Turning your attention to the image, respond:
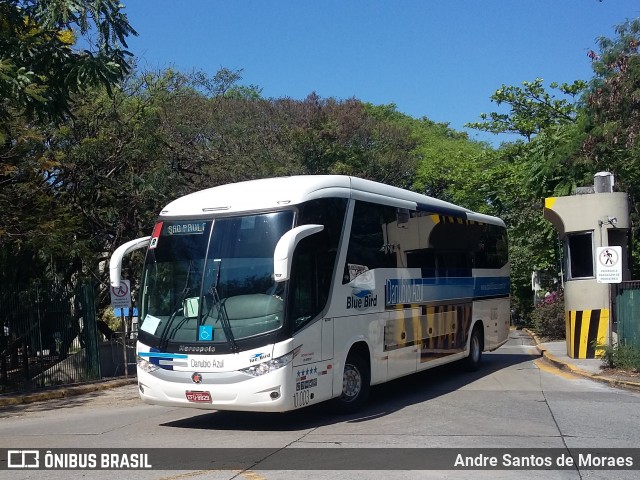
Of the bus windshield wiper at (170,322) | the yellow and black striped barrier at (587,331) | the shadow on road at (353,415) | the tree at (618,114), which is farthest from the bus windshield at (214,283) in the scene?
the tree at (618,114)

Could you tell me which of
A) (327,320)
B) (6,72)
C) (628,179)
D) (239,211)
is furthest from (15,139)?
(628,179)

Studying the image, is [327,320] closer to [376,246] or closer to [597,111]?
[376,246]

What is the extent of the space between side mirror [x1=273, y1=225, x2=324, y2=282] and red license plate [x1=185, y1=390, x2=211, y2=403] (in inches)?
75.3

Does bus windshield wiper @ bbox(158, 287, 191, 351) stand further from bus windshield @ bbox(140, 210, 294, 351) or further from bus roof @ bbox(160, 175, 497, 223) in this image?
bus roof @ bbox(160, 175, 497, 223)

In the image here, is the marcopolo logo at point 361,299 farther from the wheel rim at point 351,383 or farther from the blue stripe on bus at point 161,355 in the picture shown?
the blue stripe on bus at point 161,355

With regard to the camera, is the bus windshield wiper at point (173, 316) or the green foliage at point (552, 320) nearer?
the bus windshield wiper at point (173, 316)

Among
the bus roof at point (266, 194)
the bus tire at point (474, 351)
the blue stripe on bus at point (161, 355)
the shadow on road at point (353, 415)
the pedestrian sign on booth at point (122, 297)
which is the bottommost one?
the shadow on road at point (353, 415)

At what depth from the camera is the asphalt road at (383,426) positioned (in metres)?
7.73

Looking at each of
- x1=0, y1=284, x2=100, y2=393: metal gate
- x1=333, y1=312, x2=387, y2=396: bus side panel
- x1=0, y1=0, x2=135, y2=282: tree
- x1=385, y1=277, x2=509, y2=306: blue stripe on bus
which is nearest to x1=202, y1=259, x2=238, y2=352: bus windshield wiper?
x1=333, y1=312, x2=387, y2=396: bus side panel

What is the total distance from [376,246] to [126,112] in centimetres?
1214

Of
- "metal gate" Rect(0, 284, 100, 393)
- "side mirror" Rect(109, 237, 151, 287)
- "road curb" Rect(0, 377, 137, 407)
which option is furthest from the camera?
"metal gate" Rect(0, 284, 100, 393)

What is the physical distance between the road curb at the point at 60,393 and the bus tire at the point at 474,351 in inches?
311

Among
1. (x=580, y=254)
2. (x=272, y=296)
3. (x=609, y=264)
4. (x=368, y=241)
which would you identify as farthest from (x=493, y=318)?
(x=272, y=296)

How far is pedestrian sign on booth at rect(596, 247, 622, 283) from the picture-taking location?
15.2 metres
